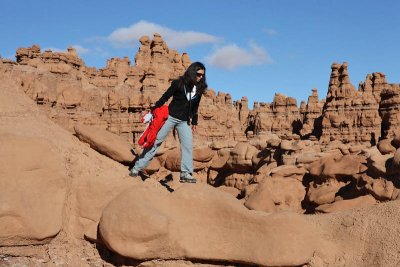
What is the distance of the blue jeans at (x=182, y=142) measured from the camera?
18.2 ft

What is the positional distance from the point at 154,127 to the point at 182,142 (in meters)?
0.47

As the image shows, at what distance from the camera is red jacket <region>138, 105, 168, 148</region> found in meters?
5.50

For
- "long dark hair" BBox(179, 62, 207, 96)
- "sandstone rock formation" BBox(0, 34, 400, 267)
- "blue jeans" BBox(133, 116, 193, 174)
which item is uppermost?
"long dark hair" BBox(179, 62, 207, 96)

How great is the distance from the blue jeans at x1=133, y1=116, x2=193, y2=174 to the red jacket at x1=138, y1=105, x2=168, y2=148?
0.06 metres

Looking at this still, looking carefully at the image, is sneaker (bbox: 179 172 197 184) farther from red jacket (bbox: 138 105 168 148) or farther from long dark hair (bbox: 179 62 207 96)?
long dark hair (bbox: 179 62 207 96)

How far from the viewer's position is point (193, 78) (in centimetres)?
529

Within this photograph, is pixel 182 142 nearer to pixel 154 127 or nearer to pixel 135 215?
pixel 154 127

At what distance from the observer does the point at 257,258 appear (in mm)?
4469

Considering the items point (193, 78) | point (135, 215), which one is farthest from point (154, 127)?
point (135, 215)

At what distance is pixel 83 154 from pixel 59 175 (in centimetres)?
82

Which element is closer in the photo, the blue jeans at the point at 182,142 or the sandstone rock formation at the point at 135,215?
the sandstone rock formation at the point at 135,215

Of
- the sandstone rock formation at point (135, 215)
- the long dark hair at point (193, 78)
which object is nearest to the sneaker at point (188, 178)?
the sandstone rock formation at point (135, 215)

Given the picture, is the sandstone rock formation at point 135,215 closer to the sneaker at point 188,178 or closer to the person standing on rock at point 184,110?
the sneaker at point 188,178

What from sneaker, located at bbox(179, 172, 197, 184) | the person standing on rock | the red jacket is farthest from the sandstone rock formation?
the red jacket
